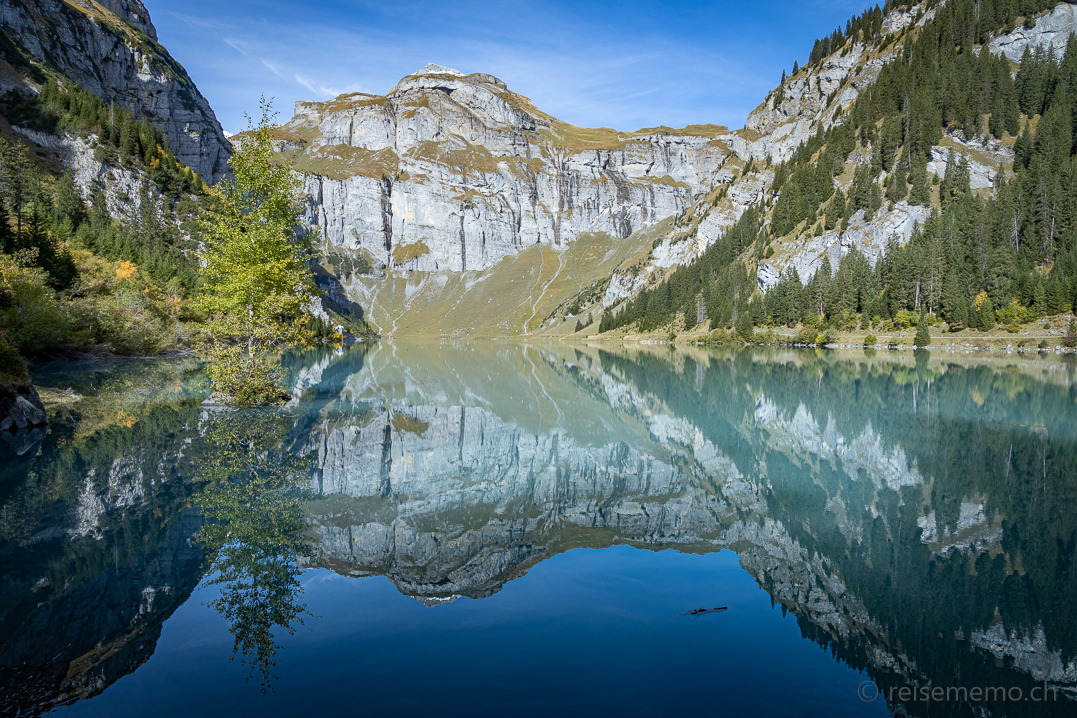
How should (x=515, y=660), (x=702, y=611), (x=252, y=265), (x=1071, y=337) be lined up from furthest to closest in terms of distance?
(x=1071, y=337) → (x=252, y=265) → (x=702, y=611) → (x=515, y=660)

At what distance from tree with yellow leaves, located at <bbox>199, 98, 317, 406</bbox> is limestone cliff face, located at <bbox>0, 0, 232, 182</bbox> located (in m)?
156

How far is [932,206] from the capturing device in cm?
10631

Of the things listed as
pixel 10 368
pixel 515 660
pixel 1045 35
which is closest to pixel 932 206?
pixel 1045 35

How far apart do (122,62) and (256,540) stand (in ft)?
694

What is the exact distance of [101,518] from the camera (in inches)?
430

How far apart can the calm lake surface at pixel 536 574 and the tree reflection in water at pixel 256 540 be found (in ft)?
0.22

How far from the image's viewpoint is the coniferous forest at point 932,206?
85500 millimetres

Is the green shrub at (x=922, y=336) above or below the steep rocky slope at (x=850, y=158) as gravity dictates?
below

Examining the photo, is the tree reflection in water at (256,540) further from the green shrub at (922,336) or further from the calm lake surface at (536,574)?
the green shrub at (922,336)

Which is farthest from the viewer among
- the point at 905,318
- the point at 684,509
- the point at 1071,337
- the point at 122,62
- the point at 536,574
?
the point at 122,62

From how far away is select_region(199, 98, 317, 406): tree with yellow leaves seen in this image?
2484 centimetres

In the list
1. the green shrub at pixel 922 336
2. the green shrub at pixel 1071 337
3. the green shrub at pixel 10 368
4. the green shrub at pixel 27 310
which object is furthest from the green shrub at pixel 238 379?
the green shrub at pixel 1071 337

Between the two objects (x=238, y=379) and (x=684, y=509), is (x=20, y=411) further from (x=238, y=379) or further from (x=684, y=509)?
(x=684, y=509)

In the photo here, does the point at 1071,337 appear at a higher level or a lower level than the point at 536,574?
higher
